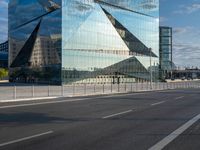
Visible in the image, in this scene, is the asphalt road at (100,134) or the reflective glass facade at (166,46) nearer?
the asphalt road at (100,134)

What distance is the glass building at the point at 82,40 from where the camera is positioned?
77250mm

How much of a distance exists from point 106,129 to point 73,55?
67.1 m

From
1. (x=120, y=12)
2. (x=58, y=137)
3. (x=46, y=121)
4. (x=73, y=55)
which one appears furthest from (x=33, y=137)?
(x=120, y=12)

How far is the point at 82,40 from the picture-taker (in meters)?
81.2

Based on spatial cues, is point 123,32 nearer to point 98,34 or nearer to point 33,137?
point 98,34

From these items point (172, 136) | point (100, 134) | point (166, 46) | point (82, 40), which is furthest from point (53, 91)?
point (166, 46)

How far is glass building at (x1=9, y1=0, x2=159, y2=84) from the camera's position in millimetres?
77250

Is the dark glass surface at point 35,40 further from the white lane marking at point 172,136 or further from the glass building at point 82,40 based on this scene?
the white lane marking at point 172,136

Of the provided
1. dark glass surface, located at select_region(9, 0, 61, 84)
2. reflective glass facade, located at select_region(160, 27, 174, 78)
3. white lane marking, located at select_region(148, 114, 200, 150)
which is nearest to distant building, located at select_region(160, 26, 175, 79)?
reflective glass facade, located at select_region(160, 27, 174, 78)

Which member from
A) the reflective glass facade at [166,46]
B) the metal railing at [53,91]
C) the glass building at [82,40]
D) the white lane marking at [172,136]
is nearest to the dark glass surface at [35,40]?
the glass building at [82,40]

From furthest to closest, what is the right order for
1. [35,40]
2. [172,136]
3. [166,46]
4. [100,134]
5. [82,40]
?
[166,46] < [35,40] < [82,40] < [100,134] < [172,136]

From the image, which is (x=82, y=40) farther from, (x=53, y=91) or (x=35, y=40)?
(x=53, y=91)

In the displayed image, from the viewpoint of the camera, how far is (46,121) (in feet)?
44.8

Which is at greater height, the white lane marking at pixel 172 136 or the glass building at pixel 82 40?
the glass building at pixel 82 40
